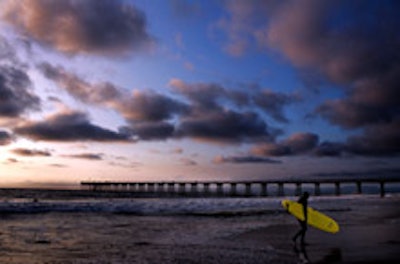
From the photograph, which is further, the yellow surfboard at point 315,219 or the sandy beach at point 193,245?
the yellow surfboard at point 315,219

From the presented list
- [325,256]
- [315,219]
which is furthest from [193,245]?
[315,219]

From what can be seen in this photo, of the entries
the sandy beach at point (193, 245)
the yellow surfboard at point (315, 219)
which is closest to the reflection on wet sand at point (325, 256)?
the sandy beach at point (193, 245)

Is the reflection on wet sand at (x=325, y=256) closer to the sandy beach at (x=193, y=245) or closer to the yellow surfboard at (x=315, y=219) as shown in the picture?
the sandy beach at (x=193, y=245)

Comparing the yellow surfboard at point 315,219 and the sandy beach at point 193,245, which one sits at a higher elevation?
the yellow surfboard at point 315,219

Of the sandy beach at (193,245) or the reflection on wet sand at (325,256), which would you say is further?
the sandy beach at (193,245)

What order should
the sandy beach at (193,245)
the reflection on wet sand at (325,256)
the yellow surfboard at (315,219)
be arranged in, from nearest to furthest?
the reflection on wet sand at (325,256), the sandy beach at (193,245), the yellow surfboard at (315,219)

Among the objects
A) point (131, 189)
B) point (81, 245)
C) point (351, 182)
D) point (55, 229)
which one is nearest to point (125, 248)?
point (81, 245)

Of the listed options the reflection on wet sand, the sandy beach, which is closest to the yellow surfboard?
the sandy beach

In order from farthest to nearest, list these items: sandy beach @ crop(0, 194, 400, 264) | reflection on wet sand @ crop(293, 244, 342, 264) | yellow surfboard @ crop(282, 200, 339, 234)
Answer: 1. yellow surfboard @ crop(282, 200, 339, 234)
2. sandy beach @ crop(0, 194, 400, 264)
3. reflection on wet sand @ crop(293, 244, 342, 264)

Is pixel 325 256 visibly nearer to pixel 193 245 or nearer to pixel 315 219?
pixel 193 245

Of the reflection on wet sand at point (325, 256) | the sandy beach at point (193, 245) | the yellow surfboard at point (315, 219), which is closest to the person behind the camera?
the reflection on wet sand at point (325, 256)

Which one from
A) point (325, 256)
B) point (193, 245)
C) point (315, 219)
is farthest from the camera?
point (315, 219)

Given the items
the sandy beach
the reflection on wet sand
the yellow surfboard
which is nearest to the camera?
the reflection on wet sand

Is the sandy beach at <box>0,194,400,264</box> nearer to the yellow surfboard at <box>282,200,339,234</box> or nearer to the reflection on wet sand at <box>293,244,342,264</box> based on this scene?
the reflection on wet sand at <box>293,244,342,264</box>
